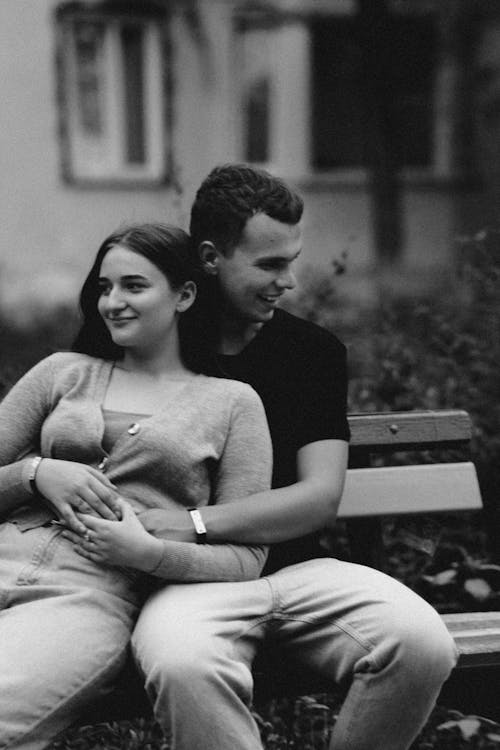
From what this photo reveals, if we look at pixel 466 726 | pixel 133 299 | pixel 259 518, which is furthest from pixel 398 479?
pixel 133 299

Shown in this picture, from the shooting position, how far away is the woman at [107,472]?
2.72 metres

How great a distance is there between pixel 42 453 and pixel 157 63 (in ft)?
34.3

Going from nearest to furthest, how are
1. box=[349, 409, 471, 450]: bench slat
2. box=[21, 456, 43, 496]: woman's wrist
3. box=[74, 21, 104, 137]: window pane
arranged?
box=[21, 456, 43, 496]: woman's wrist → box=[349, 409, 471, 450]: bench slat → box=[74, 21, 104, 137]: window pane

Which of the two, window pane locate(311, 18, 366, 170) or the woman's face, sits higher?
the woman's face

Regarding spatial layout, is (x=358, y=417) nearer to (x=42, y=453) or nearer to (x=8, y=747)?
(x=42, y=453)

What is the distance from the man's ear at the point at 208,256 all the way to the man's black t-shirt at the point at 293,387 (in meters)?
0.22

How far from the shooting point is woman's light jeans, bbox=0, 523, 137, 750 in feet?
8.63

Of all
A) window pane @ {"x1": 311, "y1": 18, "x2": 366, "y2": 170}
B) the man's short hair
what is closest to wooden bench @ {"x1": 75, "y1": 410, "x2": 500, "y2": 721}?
the man's short hair

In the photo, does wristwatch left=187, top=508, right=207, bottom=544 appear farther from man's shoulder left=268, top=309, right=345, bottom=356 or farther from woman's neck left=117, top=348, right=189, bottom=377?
man's shoulder left=268, top=309, right=345, bottom=356

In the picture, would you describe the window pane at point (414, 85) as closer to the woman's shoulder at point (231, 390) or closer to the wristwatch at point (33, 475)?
the woman's shoulder at point (231, 390)

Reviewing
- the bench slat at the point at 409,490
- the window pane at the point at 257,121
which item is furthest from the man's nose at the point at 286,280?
the window pane at the point at 257,121

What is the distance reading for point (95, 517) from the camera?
9.32 feet

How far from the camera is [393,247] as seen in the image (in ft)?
43.2

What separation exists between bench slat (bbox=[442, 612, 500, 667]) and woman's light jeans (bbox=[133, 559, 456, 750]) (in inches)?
10.6
